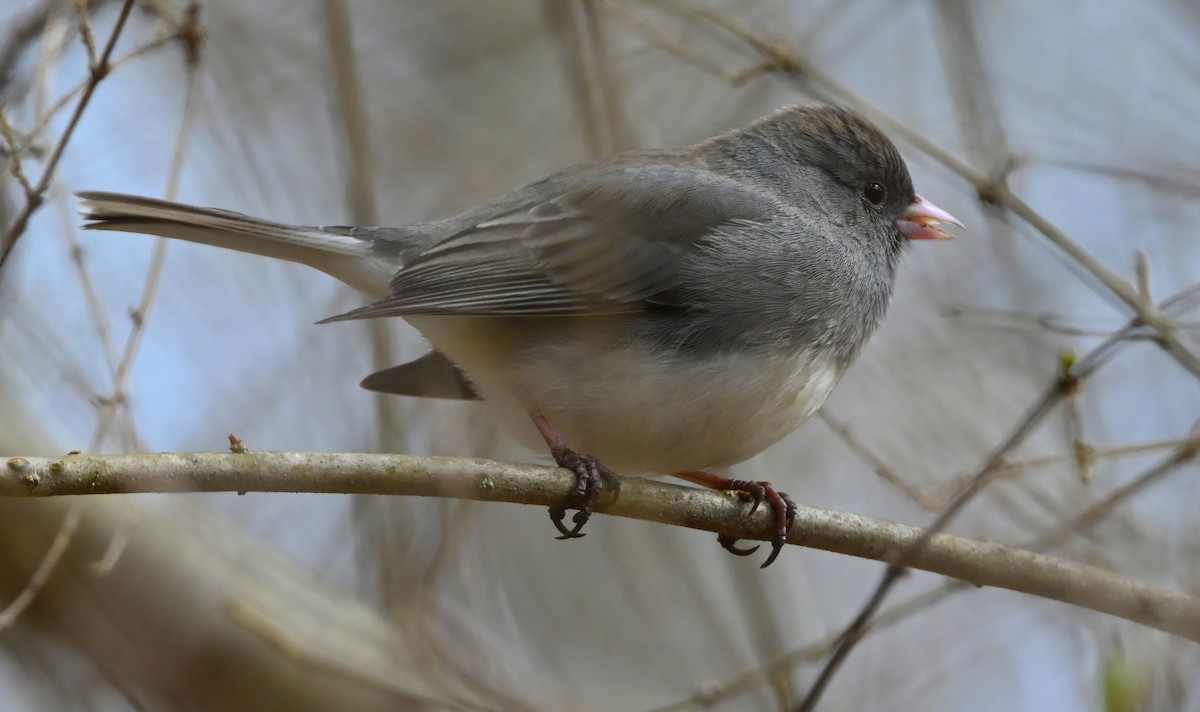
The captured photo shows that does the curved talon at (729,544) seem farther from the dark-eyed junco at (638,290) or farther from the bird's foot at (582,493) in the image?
the bird's foot at (582,493)

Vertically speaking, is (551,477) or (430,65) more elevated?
(430,65)

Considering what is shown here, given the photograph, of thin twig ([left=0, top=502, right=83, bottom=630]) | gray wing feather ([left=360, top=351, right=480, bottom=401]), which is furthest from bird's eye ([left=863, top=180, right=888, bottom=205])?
thin twig ([left=0, top=502, right=83, bottom=630])

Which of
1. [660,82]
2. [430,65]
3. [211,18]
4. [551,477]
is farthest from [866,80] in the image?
[551,477]

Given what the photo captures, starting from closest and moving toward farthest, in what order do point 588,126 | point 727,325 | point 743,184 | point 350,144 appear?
1. point 727,325
2. point 743,184
3. point 350,144
4. point 588,126

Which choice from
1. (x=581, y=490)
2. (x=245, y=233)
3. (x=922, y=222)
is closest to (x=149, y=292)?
(x=245, y=233)

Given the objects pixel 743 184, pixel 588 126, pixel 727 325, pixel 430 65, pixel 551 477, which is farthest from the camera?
pixel 430 65

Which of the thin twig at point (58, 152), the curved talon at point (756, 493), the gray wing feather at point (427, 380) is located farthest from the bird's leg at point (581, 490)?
the thin twig at point (58, 152)

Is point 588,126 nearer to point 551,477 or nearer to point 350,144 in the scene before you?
point 350,144
